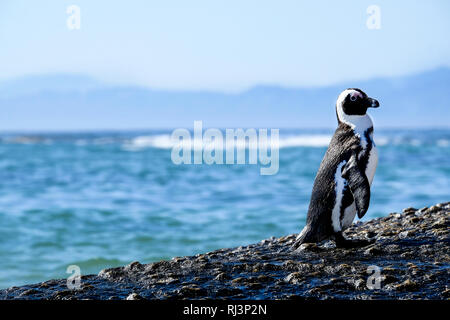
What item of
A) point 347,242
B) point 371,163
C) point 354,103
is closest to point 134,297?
point 347,242

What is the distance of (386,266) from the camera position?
16.6 feet

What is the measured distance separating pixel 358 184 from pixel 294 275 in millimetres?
1033

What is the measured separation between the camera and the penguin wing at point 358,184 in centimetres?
544

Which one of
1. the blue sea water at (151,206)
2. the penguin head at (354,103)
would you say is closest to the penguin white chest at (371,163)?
the penguin head at (354,103)

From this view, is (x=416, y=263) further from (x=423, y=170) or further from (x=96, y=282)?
(x=423, y=170)

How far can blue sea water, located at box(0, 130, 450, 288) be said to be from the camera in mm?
12289

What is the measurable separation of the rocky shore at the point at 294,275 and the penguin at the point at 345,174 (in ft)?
0.59

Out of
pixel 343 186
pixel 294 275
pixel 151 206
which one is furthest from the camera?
pixel 151 206

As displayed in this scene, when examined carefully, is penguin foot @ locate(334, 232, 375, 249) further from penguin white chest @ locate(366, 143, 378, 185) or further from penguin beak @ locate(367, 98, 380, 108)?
penguin beak @ locate(367, 98, 380, 108)

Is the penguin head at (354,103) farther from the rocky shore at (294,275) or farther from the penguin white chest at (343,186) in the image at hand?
the rocky shore at (294,275)

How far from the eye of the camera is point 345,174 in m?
5.55

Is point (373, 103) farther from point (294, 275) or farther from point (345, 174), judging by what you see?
point (294, 275)

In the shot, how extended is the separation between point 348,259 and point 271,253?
2.60 ft

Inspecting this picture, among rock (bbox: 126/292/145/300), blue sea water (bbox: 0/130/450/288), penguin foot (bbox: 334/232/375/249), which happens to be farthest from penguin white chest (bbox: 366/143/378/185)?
blue sea water (bbox: 0/130/450/288)
